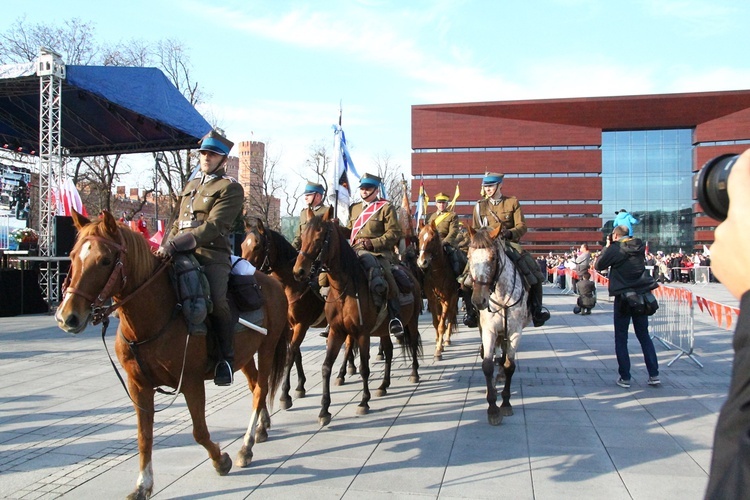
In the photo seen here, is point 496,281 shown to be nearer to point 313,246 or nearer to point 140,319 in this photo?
point 313,246

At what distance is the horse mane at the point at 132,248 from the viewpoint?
3.89m

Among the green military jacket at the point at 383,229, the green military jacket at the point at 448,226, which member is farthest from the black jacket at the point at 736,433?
the green military jacket at the point at 448,226

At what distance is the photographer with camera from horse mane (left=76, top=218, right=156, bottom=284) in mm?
3810

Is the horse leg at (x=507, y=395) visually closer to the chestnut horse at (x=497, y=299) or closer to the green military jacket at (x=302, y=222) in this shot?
the chestnut horse at (x=497, y=299)

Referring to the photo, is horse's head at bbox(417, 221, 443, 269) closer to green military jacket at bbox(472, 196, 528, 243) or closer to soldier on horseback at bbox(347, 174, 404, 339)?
soldier on horseback at bbox(347, 174, 404, 339)

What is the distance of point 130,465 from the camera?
5008mm

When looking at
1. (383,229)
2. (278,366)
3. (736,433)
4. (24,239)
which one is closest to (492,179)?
(383,229)

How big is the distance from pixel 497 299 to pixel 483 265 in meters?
0.69

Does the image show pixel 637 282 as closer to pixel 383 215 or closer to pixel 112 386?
pixel 383 215

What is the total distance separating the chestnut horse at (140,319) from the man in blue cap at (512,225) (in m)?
4.18

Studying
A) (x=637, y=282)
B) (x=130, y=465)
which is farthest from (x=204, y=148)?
(x=637, y=282)

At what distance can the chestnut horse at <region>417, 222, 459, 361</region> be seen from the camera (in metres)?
10.2

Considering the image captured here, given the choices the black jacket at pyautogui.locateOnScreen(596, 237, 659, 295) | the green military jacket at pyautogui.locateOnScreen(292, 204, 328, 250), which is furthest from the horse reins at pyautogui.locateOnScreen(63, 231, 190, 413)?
the black jacket at pyautogui.locateOnScreen(596, 237, 659, 295)

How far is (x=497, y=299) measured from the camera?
23.1 feet
